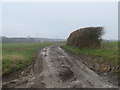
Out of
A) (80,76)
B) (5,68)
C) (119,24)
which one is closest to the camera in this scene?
(80,76)

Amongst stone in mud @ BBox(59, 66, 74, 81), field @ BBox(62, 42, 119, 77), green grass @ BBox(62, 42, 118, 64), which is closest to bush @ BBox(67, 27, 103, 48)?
green grass @ BBox(62, 42, 118, 64)

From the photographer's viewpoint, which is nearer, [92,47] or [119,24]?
[119,24]

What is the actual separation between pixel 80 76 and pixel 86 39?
59.8ft

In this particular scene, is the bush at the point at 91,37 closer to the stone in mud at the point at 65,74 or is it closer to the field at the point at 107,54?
the field at the point at 107,54

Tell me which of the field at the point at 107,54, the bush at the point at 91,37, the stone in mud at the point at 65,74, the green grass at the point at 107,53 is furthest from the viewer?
the bush at the point at 91,37

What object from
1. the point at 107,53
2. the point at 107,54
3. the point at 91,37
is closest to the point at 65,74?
the point at 107,54

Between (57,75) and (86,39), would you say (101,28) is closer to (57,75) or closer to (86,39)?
(86,39)

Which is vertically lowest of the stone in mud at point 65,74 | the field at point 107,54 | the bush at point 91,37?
the stone in mud at point 65,74

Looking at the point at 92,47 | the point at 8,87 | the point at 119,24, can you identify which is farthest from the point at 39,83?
the point at 92,47

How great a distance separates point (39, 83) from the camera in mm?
9727

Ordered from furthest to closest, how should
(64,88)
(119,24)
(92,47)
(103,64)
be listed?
1. (92,47)
2. (119,24)
3. (103,64)
4. (64,88)

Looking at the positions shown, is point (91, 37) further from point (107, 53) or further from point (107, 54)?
point (107, 54)

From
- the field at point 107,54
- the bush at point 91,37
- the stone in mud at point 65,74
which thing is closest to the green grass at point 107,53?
the field at point 107,54

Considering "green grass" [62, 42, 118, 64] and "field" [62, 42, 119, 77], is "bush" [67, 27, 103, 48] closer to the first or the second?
"green grass" [62, 42, 118, 64]
